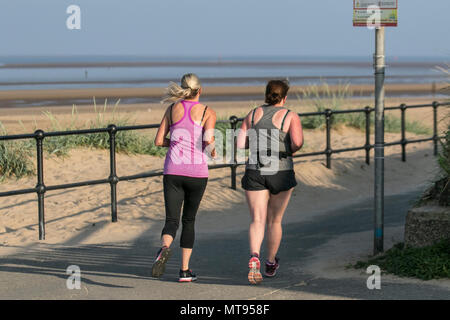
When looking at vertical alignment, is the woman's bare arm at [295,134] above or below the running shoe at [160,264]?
above

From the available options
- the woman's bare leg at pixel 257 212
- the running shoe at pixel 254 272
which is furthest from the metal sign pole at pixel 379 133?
the running shoe at pixel 254 272

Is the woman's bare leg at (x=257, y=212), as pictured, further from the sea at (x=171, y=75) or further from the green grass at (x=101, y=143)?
the sea at (x=171, y=75)

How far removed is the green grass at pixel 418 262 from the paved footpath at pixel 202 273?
182 millimetres

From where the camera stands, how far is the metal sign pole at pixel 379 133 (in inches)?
286

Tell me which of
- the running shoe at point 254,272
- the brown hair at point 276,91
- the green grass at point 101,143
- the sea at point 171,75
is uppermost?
the sea at point 171,75

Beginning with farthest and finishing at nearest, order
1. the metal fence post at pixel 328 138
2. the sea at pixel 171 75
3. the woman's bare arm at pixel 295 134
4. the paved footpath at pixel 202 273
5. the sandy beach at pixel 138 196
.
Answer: the sea at pixel 171 75, the metal fence post at pixel 328 138, the sandy beach at pixel 138 196, the woman's bare arm at pixel 295 134, the paved footpath at pixel 202 273

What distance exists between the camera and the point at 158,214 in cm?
1026

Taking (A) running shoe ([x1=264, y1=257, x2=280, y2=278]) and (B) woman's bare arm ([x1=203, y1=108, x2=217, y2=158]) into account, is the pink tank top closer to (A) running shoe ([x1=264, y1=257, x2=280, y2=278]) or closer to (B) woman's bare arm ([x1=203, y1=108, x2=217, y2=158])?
(B) woman's bare arm ([x1=203, y1=108, x2=217, y2=158])

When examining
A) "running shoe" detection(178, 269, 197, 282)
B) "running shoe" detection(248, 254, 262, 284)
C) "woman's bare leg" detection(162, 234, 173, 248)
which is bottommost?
"running shoe" detection(178, 269, 197, 282)

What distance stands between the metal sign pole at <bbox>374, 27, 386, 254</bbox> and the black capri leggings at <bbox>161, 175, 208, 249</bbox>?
168 centimetres

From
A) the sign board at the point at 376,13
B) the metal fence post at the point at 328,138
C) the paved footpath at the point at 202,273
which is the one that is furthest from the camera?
the metal fence post at the point at 328,138

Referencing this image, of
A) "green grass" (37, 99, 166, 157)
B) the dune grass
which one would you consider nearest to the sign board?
the dune grass

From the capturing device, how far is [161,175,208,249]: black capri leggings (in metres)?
6.58

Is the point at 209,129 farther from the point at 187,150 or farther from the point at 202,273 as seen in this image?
the point at 202,273
